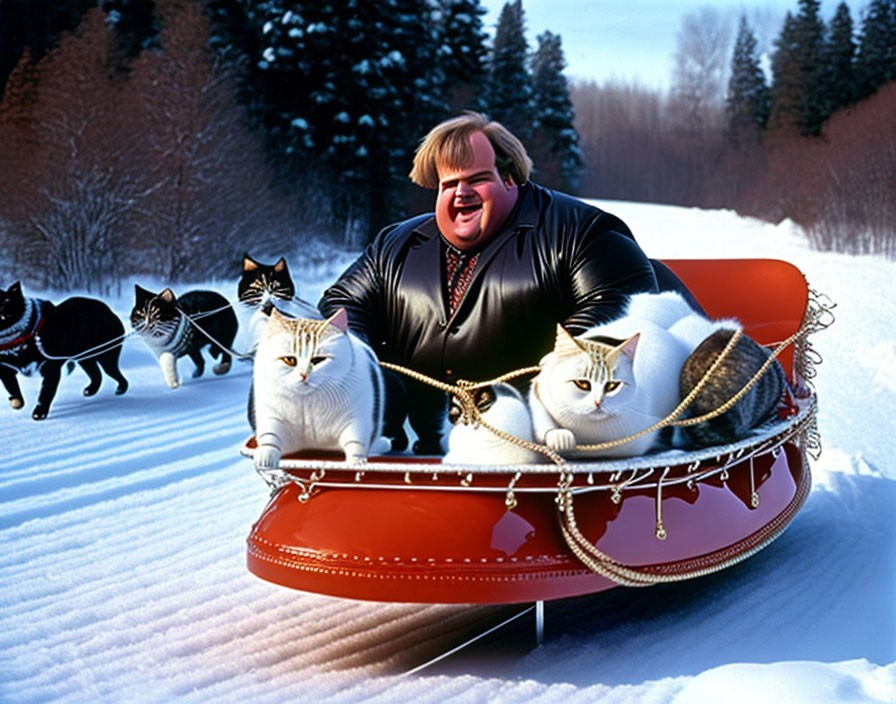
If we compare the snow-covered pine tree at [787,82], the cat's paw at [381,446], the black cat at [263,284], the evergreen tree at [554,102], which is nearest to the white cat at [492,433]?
the cat's paw at [381,446]

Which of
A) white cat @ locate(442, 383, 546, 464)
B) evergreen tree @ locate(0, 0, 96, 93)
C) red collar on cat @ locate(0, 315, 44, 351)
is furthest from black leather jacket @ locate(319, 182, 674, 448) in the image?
evergreen tree @ locate(0, 0, 96, 93)

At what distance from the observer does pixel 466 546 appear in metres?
2.27

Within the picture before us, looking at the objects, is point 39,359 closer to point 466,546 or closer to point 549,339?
point 549,339

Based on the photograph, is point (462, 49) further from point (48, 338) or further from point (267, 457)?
point (267, 457)

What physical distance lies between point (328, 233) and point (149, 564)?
1590cm

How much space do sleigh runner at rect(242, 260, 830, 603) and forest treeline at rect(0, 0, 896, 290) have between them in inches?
399

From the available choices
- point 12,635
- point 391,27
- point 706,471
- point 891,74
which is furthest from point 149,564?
point 891,74

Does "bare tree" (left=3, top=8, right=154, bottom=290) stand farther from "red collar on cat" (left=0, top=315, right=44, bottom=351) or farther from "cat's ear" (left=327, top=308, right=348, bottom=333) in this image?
"cat's ear" (left=327, top=308, right=348, bottom=333)

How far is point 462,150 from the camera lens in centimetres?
294

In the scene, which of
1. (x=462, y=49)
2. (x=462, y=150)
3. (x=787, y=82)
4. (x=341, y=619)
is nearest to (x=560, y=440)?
(x=341, y=619)

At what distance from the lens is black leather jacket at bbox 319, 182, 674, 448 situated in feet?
9.90

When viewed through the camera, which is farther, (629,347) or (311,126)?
(311,126)

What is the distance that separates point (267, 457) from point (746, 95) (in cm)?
2882

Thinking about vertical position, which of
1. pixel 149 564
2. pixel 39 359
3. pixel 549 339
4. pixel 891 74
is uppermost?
pixel 891 74
